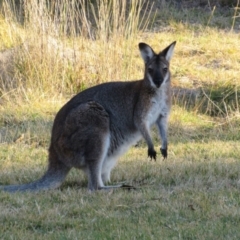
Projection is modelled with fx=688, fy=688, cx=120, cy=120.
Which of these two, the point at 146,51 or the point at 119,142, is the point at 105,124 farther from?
the point at 146,51

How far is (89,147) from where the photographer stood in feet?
19.5

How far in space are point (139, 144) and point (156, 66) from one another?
233 cm

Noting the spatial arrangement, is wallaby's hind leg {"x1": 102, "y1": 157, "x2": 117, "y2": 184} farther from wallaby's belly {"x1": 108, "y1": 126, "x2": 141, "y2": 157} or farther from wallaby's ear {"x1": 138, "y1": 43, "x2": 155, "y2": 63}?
wallaby's ear {"x1": 138, "y1": 43, "x2": 155, "y2": 63}

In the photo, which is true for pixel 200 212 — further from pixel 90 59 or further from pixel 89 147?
pixel 90 59

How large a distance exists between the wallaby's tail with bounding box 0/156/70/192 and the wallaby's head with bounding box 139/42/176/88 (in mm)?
1157

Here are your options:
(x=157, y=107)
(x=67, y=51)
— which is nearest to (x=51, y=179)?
(x=157, y=107)

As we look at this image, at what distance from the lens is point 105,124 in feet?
20.1

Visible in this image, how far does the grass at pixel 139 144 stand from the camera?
4914 millimetres

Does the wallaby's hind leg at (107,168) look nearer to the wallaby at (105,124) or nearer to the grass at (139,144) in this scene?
the wallaby at (105,124)

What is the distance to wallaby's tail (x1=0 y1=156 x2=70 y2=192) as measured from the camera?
6000 millimetres

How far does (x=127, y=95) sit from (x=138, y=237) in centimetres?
216

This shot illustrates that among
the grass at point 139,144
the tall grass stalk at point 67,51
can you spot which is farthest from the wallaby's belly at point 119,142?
the tall grass stalk at point 67,51

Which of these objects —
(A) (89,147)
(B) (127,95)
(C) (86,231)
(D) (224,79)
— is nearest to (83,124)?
(A) (89,147)

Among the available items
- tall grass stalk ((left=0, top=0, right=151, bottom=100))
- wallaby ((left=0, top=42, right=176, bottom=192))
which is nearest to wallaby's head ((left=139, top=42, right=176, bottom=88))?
wallaby ((left=0, top=42, right=176, bottom=192))
